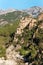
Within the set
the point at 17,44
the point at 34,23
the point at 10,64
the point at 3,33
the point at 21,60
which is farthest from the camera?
the point at 3,33

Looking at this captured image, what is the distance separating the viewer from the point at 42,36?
104500 millimetres

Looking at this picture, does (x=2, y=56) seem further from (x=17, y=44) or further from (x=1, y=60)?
(x=17, y=44)

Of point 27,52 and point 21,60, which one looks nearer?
point 21,60

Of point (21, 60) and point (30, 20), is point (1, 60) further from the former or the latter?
point (30, 20)

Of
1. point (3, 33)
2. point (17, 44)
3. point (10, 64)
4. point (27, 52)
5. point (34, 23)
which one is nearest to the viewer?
point (10, 64)

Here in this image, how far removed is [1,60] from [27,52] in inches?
514

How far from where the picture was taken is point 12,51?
352ft

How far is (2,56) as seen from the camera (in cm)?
9688

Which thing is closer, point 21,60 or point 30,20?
point 21,60

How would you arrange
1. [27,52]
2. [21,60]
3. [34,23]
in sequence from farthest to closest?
[34,23] < [27,52] < [21,60]

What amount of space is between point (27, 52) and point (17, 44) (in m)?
12.5

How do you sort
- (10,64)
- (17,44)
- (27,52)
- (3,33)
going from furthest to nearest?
1. (3,33)
2. (17,44)
3. (27,52)
4. (10,64)

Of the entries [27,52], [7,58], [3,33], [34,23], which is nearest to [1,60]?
[7,58]

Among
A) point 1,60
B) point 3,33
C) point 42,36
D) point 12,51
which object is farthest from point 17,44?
point 3,33
